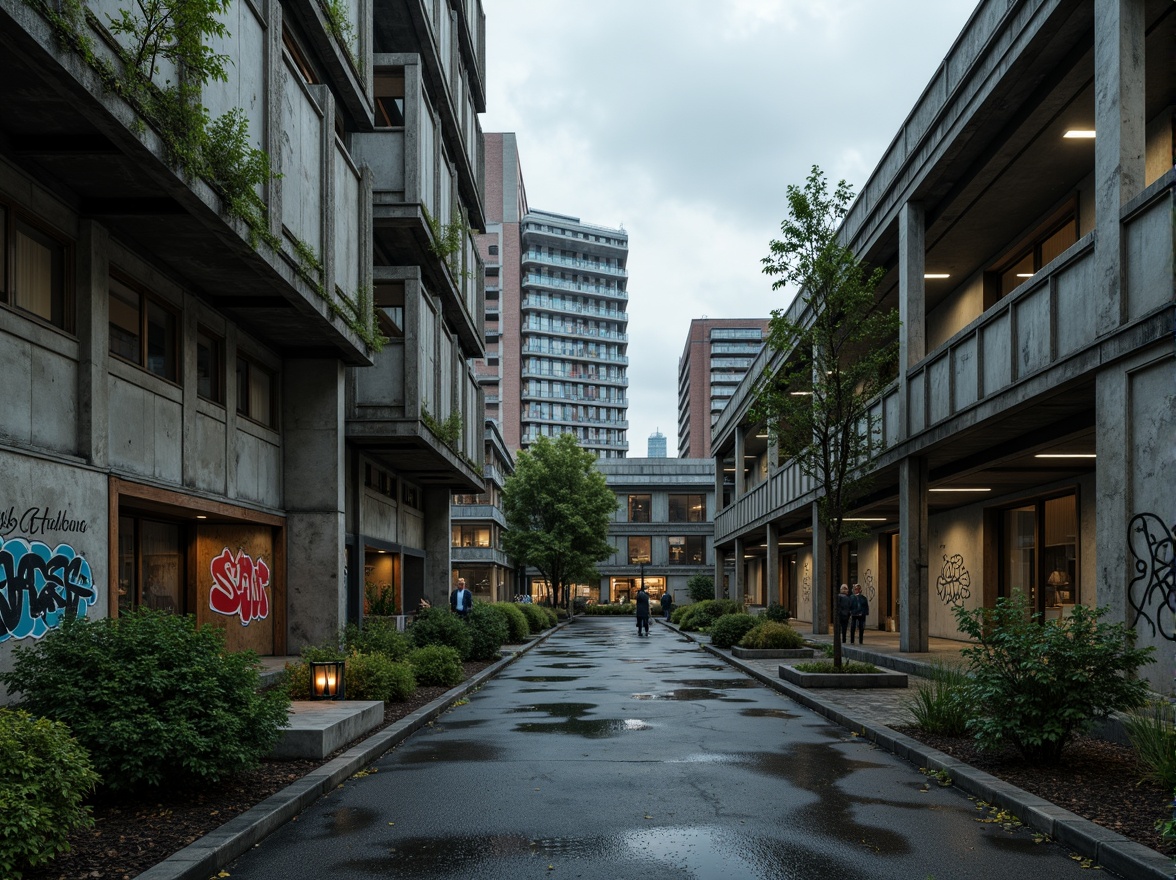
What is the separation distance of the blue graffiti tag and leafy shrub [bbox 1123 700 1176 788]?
31.1ft

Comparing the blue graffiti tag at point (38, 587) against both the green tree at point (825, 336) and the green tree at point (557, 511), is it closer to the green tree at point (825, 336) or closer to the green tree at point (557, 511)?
the green tree at point (825, 336)

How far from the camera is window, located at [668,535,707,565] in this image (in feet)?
291

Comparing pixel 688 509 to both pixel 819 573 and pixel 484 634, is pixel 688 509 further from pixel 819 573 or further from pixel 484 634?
pixel 484 634

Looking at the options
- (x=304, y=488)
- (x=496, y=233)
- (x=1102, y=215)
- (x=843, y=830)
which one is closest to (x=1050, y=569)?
(x=1102, y=215)

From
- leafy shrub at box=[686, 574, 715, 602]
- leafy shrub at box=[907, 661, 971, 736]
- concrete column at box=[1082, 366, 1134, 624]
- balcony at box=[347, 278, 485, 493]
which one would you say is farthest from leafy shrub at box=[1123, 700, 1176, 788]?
leafy shrub at box=[686, 574, 715, 602]

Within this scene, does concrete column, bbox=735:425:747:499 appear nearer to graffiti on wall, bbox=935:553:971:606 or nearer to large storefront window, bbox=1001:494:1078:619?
graffiti on wall, bbox=935:553:971:606

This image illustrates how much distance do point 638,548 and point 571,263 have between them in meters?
54.5

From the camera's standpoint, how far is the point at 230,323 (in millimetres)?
17594

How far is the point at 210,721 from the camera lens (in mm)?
8102

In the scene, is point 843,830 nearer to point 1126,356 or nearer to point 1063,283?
point 1126,356

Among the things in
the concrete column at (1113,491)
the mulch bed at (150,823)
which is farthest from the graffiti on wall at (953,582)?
the mulch bed at (150,823)

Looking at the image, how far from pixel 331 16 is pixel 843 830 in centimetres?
1607

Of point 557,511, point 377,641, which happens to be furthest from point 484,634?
point 557,511

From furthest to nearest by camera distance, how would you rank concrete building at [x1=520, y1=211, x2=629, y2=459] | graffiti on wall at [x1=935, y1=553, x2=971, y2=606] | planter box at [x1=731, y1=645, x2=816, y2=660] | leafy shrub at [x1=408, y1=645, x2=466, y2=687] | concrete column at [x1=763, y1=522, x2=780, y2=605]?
concrete building at [x1=520, y1=211, x2=629, y2=459], concrete column at [x1=763, y1=522, x2=780, y2=605], graffiti on wall at [x1=935, y1=553, x2=971, y2=606], planter box at [x1=731, y1=645, x2=816, y2=660], leafy shrub at [x1=408, y1=645, x2=466, y2=687]
